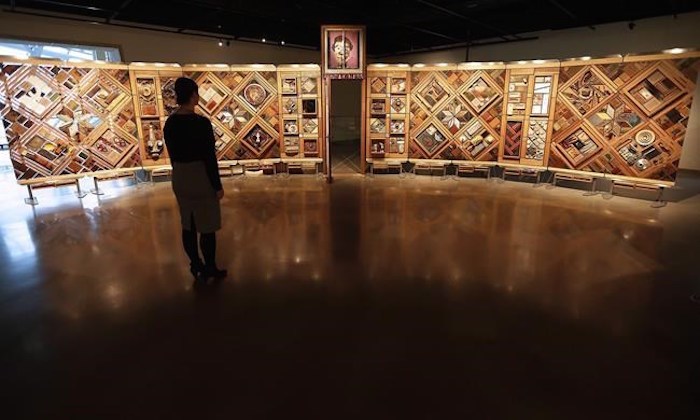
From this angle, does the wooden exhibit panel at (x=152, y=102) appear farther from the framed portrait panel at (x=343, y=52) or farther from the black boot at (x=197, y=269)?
the black boot at (x=197, y=269)

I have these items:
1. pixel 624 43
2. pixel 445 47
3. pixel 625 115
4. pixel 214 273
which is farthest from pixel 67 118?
pixel 624 43

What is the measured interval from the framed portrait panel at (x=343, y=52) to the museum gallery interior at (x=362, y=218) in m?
0.09

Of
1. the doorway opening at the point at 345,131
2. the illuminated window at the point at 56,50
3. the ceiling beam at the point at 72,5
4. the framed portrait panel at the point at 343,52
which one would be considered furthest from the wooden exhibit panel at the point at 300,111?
the illuminated window at the point at 56,50

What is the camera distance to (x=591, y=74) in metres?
7.31

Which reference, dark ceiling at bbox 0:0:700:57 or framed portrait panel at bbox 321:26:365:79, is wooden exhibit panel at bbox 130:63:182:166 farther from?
framed portrait panel at bbox 321:26:365:79

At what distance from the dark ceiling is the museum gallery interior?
0.26 ft

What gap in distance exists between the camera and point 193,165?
3.45 m

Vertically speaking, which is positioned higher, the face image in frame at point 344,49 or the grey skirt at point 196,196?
the face image in frame at point 344,49

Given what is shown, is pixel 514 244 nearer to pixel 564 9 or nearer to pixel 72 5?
pixel 564 9

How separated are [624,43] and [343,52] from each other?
662cm

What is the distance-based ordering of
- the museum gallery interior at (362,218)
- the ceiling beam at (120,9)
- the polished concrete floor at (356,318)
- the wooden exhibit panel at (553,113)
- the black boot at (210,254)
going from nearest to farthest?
the polished concrete floor at (356,318) < the museum gallery interior at (362,218) < the black boot at (210,254) < the wooden exhibit panel at (553,113) < the ceiling beam at (120,9)

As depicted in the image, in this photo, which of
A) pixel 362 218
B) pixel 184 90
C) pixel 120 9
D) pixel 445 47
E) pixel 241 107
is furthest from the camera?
pixel 445 47

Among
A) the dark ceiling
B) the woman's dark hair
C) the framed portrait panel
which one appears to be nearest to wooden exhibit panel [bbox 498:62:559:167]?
the dark ceiling

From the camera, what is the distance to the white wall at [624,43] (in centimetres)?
830
